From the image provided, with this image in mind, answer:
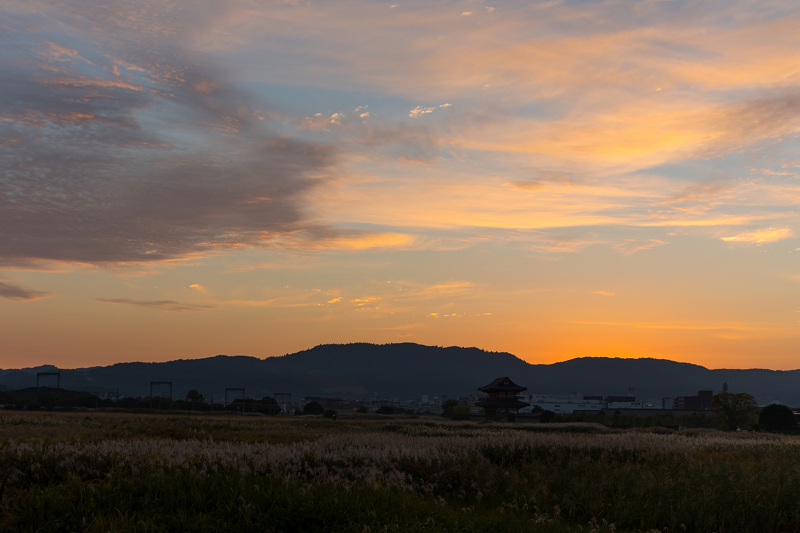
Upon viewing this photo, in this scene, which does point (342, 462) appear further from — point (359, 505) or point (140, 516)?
point (140, 516)

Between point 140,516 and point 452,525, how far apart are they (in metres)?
4.42

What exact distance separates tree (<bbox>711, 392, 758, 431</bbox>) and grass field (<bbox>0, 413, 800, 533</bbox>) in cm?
5021

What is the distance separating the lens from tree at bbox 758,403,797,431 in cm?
5568

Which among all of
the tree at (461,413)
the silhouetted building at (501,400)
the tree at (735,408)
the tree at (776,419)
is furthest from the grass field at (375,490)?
the tree at (461,413)

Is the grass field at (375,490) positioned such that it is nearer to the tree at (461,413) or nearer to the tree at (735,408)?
the tree at (735,408)

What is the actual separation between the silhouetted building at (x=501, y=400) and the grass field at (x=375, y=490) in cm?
6911

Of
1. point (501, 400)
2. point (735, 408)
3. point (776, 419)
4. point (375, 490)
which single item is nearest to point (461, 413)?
point (501, 400)

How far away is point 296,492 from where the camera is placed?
32.1 ft

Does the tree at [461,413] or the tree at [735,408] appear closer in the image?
the tree at [735,408]

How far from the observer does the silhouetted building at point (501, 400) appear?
84.9 m

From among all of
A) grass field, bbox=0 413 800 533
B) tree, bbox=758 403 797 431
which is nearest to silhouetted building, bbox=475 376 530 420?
tree, bbox=758 403 797 431

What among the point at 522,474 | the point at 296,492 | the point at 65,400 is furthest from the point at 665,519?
the point at 65,400

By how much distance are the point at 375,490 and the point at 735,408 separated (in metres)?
62.0

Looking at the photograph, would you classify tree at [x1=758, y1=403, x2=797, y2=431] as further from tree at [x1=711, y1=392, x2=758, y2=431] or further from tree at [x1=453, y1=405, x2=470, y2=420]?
tree at [x1=453, y1=405, x2=470, y2=420]
